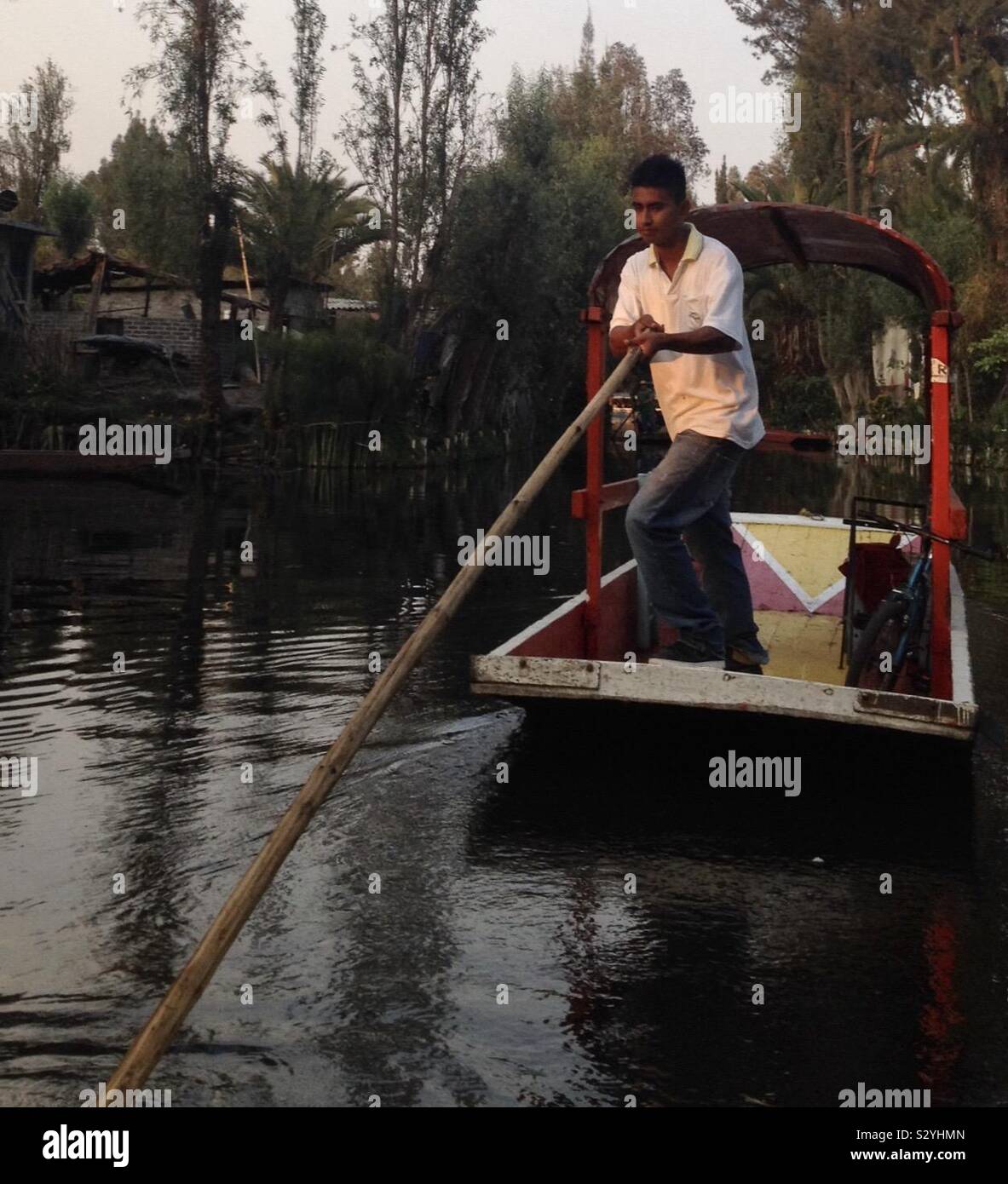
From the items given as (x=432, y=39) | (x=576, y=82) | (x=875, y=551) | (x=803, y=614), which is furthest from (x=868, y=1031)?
(x=576, y=82)

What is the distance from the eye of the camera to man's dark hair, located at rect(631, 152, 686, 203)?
21.3 feet

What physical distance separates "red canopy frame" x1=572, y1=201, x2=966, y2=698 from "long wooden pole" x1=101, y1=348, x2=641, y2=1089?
2601 millimetres

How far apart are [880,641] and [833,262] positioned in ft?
7.55

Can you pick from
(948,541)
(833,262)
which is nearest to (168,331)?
(833,262)

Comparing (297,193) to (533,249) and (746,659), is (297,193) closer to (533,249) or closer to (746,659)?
(533,249)

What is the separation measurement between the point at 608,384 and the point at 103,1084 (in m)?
2.70

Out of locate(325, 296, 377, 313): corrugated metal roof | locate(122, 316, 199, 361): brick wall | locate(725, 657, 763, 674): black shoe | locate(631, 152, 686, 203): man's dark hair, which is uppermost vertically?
locate(325, 296, 377, 313): corrugated metal roof

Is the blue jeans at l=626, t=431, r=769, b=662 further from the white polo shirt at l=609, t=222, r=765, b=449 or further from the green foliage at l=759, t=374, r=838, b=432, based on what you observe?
the green foliage at l=759, t=374, r=838, b=432

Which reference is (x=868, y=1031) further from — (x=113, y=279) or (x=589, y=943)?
(x=113, y=279)

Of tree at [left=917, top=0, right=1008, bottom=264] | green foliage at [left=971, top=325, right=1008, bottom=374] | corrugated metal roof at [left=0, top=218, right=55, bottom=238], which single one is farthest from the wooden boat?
tree at [left=917, top=0, right=1008, bottom=264]

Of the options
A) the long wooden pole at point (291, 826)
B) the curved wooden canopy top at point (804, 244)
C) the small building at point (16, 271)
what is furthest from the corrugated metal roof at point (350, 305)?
the long wooden pole at point (291, 826)

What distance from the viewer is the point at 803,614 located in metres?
10.8

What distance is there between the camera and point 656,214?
21.3 ft
